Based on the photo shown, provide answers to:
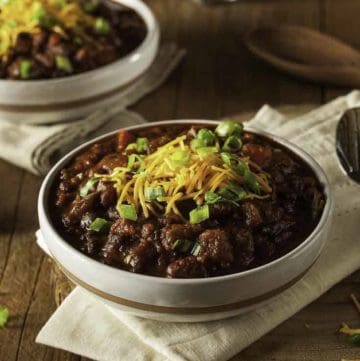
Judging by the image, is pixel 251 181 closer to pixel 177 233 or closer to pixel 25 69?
pixel 177 233

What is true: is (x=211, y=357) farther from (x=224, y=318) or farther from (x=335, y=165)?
(x=335, y=165)

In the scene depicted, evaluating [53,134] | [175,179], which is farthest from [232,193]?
[53,134]

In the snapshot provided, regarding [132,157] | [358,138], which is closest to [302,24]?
[358,138]

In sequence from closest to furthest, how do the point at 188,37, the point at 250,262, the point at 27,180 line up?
1. the point at 250,262
2. the point at 27,180
3. the point at 188,37

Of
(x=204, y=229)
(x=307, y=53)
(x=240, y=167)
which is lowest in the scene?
(x=307, y=53)

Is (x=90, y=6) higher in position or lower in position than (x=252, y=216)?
lower

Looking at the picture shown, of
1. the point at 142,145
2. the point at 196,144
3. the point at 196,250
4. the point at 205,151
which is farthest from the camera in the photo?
the point at 142,145

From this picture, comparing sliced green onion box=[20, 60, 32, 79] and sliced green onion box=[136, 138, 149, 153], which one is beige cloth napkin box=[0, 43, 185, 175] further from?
sliced green onion box=[136, 138, 149, 153]

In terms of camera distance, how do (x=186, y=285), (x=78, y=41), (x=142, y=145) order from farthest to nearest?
(x=78, y=41) < (x=142, y=145) < (x=186, y=285)
